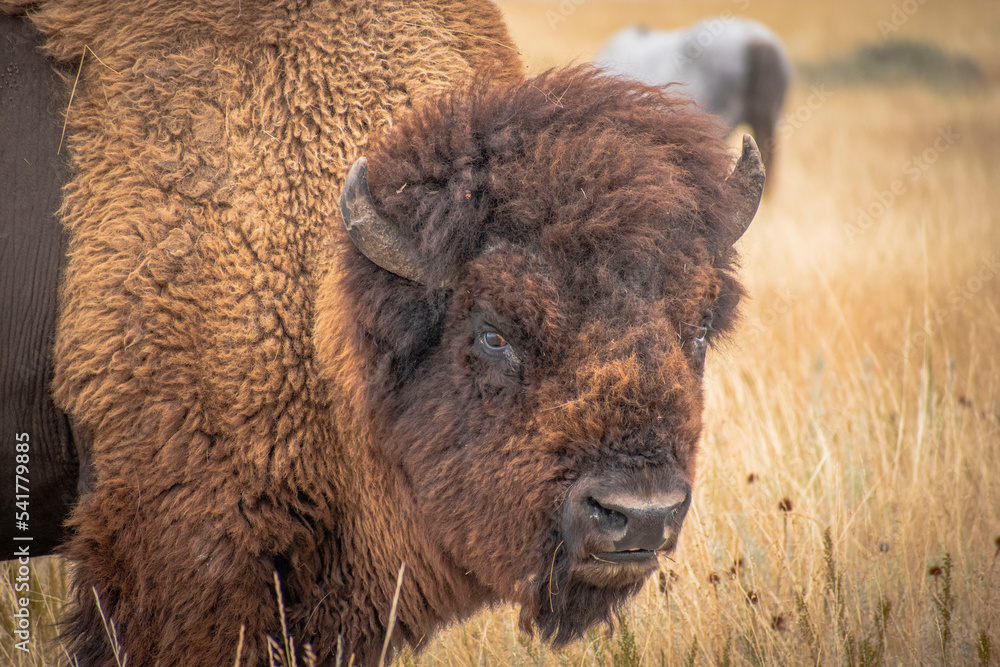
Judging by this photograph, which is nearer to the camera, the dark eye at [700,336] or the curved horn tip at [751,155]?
the dark eye at [700,336]

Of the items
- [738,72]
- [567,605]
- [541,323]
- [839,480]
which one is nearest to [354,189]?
[541,323]

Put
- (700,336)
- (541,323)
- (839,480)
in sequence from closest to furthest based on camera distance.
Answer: (541,323) → (700,336) → (839,480)

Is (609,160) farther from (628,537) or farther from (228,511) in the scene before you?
(228,511)

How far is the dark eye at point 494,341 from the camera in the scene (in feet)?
8.15

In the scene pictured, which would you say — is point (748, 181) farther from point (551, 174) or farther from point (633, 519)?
point (633, 519)

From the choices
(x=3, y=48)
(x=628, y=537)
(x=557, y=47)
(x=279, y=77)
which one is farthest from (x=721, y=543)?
(x=557, y=47)

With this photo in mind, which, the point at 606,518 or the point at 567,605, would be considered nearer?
the point at 606,518

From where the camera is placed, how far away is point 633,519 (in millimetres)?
2223

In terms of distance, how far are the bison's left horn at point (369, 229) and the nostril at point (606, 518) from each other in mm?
923

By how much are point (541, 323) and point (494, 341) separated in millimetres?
193

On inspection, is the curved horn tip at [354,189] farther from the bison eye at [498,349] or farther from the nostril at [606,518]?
the nostril at [606,518]

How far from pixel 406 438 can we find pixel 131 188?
1364mm

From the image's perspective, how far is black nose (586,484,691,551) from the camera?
2223 millimetres

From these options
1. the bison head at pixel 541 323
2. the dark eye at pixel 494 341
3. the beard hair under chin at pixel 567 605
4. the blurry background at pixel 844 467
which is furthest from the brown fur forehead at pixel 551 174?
the beard hair under chin at pixel 567 605
